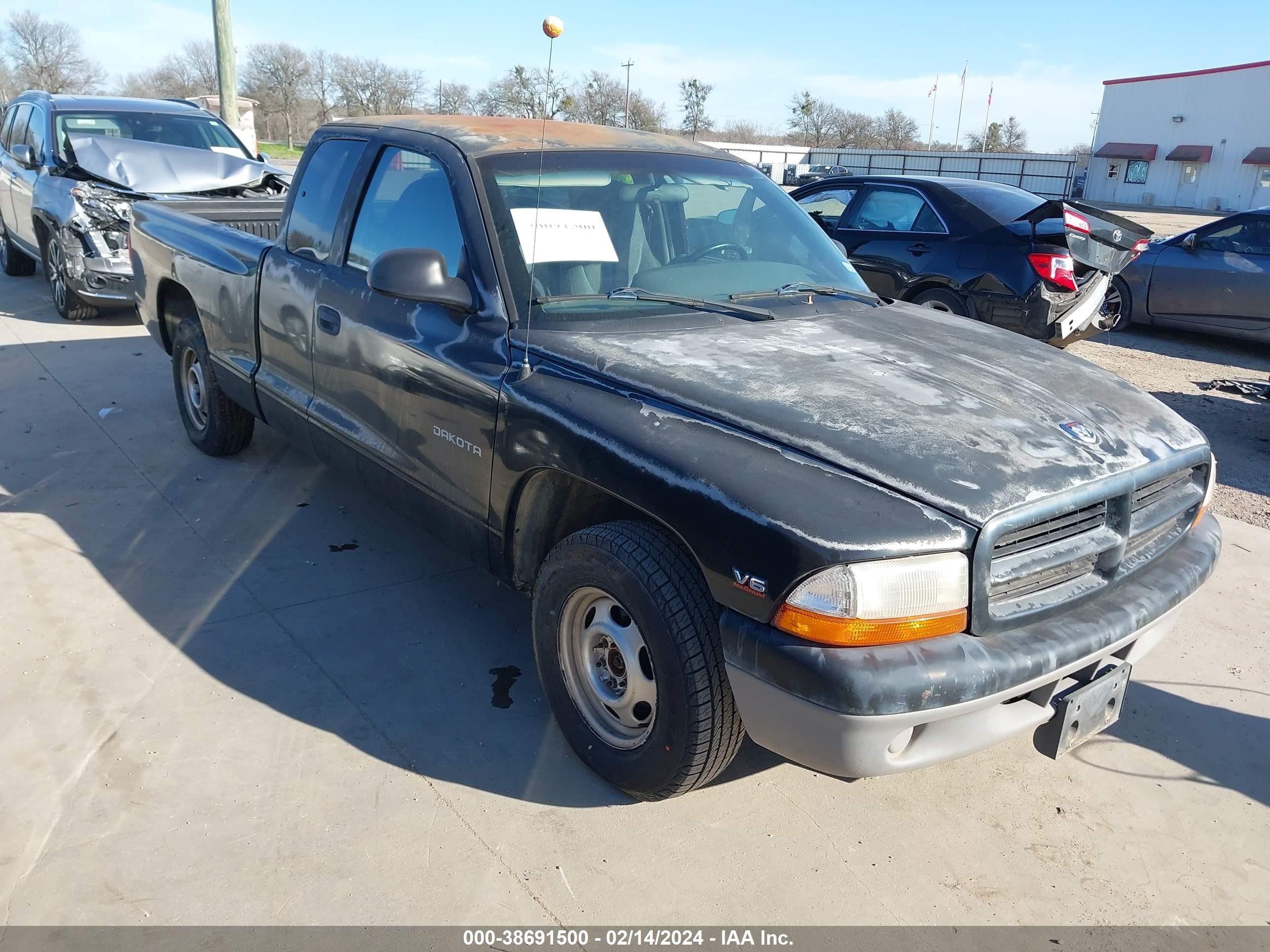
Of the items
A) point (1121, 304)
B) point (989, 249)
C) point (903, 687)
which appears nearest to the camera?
point (903, 687)

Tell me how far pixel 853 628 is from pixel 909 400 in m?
0.82

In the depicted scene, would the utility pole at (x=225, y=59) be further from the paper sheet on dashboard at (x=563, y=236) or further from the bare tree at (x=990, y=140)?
the bare tree at (x=990, y=140)

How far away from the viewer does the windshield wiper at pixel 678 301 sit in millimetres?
3242

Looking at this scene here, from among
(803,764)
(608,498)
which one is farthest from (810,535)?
(608,498)

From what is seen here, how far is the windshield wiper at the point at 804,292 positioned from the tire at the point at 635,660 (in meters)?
1.25

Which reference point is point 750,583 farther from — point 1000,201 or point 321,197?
point 1000,201

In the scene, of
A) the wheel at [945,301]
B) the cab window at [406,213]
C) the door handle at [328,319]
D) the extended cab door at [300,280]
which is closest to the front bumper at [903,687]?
the cab window at [406,213]

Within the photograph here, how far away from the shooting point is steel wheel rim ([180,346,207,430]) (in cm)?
539

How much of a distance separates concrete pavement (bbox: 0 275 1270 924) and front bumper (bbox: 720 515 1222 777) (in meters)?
0.51

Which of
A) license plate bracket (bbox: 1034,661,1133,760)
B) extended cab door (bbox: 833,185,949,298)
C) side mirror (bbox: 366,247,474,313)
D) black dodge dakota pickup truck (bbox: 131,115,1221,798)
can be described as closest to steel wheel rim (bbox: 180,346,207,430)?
black dodge dakota pickup truck (bbox: 131,115,1221,798)

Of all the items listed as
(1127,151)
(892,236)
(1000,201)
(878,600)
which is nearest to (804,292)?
(878,600)

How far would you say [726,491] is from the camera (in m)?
2.34

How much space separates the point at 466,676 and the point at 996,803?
1808 mm
